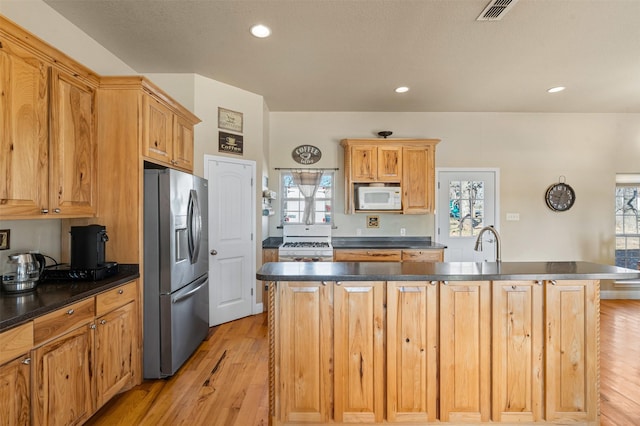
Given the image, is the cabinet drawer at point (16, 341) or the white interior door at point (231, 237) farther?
the white interior door at point (231, 237)

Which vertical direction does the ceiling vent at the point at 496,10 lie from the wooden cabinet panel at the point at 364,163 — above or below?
above

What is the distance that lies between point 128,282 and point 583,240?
19.9ft

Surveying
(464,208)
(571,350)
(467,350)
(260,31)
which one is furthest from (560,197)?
(260,31)

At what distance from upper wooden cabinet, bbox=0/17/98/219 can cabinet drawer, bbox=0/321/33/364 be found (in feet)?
2.24

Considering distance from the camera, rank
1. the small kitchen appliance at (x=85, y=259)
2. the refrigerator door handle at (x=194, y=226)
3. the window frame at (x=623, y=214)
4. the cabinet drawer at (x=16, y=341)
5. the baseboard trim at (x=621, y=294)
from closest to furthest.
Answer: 1. the cabinet drawer at (x=16, y=341)
2. the small kitchen appliance at (x=85, y=259)
3. the refrigerator door handle at (x=194, y=226)
4. the baseboard trim at (x=621, y=294)
5. the window frame at (x=623, y=214)

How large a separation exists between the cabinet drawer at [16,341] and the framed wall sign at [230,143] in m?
2.57

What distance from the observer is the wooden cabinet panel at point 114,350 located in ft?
6.34

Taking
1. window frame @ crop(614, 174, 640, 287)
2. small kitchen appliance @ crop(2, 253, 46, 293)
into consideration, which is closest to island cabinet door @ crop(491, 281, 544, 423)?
small kitchen appliance @ crop(2, 253, 46, 293)

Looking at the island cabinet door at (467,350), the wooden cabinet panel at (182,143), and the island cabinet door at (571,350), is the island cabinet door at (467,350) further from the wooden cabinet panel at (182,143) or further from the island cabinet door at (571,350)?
the wooden cabinet panel at (182,143)

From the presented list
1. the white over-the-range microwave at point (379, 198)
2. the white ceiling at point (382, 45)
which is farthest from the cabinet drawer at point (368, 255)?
the white ceiling at point (382, 45)

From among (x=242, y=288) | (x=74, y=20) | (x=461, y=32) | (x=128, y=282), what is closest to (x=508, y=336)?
(x=461, y=32)

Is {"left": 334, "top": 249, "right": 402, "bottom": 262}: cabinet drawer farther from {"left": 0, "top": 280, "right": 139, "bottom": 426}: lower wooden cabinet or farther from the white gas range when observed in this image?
{"left": 0, "top": 280, "right": 139, "bottom": 426}: lower wooden cabinet

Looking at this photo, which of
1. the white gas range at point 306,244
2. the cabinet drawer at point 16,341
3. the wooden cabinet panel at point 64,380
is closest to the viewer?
the cabinet drawer at point 16,341

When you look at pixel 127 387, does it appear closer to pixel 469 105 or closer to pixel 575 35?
pixel 575 35
